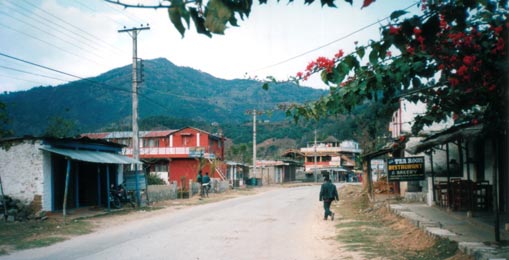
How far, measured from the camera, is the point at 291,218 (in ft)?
53.1

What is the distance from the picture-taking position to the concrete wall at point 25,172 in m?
17.0

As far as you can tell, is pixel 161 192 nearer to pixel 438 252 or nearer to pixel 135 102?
pixel 135 102

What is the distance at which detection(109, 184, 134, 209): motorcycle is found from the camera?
68.3ft

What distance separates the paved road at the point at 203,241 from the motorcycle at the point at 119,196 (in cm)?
602

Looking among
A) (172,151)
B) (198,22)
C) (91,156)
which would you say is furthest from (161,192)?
(172,151)

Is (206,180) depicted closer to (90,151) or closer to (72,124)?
(90,151)

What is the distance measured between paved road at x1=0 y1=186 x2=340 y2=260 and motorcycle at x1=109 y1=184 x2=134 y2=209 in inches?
237

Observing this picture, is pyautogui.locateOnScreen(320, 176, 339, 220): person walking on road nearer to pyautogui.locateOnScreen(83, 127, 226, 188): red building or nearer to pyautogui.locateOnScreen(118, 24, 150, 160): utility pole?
pyautogui.locateOnScreen(118, 24, 150, 160): utility pole

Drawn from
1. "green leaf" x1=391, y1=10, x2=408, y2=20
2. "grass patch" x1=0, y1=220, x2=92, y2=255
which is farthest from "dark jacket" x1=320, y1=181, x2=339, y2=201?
"green leaf" x1=391, y1=10, x2=408, y2=20

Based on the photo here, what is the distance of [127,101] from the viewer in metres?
140

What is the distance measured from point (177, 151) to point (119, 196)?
1223 inches

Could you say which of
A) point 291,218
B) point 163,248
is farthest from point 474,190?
point 163,248

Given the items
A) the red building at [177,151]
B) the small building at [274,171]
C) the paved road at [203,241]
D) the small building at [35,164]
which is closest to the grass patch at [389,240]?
the paved road at [203,241]

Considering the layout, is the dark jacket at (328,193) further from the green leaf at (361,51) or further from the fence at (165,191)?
the fence at (165,191)
